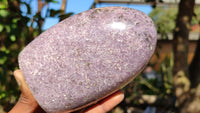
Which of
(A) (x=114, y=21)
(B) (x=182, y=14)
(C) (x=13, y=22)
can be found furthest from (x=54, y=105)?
(B) (x=182, y=14)

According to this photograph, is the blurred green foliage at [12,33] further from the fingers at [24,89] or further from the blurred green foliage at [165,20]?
the blurred green foliage at [165,20]

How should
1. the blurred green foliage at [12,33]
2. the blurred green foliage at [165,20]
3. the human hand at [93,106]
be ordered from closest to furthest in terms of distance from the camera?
the human hand at [93,106]
the blurred green foliage at [12,33]
the blurred green foliage at [165,20]

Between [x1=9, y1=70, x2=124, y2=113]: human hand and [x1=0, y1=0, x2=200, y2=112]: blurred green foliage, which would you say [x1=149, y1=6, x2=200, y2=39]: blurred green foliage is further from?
[x1=9, y1=70, x2=124, y2=113]: human hand

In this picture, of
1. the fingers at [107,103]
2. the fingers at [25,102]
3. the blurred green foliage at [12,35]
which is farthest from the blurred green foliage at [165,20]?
the fingers at [25,102]

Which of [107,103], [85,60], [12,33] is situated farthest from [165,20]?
[85,60]

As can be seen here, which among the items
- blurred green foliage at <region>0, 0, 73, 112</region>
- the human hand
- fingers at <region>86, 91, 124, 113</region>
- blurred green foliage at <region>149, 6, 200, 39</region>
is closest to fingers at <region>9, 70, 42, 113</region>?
the human hand

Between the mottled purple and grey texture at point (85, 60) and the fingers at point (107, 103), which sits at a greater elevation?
the mottled purple and grey texture at point (85, 60)
